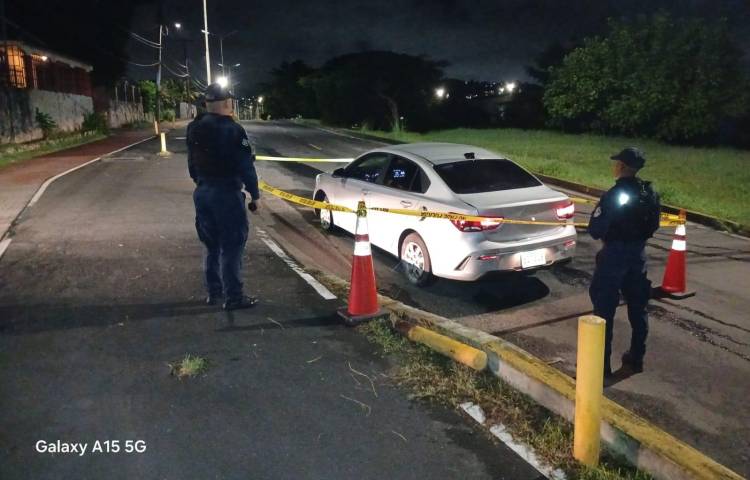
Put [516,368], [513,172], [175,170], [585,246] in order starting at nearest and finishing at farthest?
[516,368]
[513,172]
[585,246]
[175,170]

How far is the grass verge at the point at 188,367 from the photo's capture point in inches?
157

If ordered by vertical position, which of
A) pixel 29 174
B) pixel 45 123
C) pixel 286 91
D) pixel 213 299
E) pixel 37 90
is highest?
pixel 286 91

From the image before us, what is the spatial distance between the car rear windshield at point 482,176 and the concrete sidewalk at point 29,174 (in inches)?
247

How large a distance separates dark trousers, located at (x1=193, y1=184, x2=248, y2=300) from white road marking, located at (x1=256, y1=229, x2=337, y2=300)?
0.89 metres

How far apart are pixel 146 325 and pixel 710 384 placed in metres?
4.48

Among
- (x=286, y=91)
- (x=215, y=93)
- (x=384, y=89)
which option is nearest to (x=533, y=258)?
(x=215, y=93)

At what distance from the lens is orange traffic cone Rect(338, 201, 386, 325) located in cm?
491

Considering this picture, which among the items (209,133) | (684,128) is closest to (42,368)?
(209,133)

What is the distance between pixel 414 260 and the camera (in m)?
6.43

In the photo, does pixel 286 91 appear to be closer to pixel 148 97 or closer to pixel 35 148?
pixel 148 97

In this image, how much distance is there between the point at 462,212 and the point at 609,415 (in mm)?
2841

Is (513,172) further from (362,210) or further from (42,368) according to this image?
(42,368)

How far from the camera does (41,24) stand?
118 feet

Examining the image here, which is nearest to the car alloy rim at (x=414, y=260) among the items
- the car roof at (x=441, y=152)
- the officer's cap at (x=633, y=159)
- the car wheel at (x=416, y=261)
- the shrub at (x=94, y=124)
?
the car wheel at (x=416, y=261)
